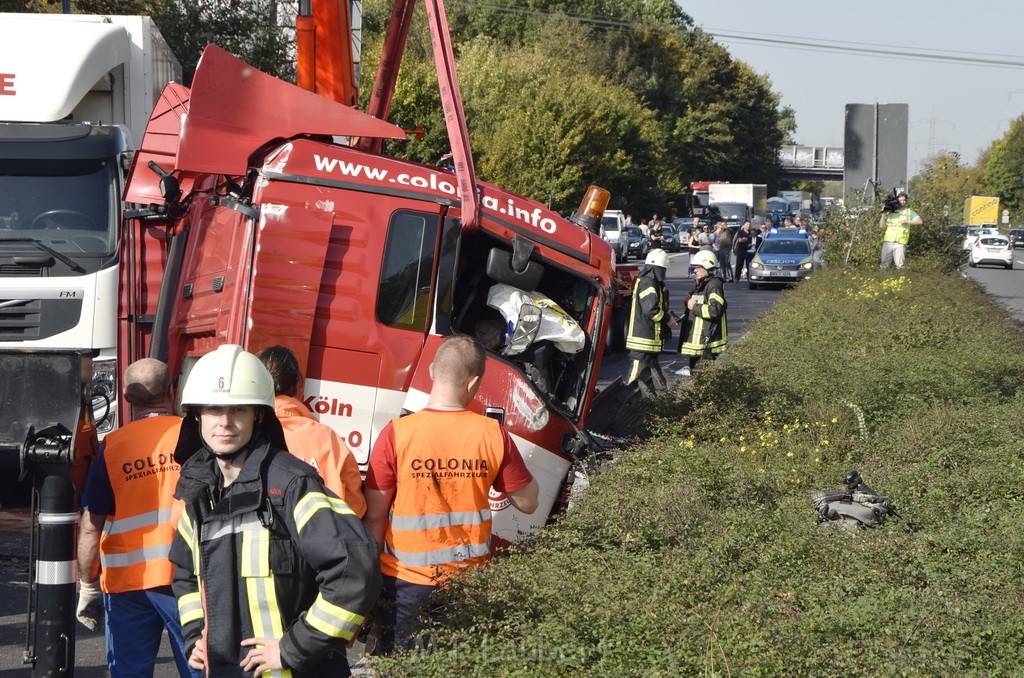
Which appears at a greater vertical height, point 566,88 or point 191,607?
point 566,88

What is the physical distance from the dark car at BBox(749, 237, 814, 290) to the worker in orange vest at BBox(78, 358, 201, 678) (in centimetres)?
2768

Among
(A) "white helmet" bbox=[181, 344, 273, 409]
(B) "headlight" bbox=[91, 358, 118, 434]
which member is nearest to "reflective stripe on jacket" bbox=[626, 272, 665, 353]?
(B) "headlight" bbox=[91, 358, 118, 434]

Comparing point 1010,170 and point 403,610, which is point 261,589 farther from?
point 1010,170

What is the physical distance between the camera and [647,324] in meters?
11.5

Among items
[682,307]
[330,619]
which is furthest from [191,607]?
[682,307]

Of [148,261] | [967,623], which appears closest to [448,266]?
[148,261]

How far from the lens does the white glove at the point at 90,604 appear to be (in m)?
4.59

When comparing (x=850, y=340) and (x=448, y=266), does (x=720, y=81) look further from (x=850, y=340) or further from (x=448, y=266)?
(x=448, y=266)

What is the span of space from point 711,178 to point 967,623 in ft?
256

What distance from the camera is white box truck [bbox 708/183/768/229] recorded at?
190 ft

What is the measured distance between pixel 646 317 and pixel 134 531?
770 centimetres

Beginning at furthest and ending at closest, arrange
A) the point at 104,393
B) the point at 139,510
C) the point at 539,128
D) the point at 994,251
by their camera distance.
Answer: the point at 994,251 < the point at 539,128 < the point at 104,393 < the point at 139,510

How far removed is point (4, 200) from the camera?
25.4 feet

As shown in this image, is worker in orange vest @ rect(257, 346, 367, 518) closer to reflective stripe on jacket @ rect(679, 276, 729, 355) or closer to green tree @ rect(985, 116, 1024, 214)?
reflective stripe on jacket @ rect(679, 276, 729, 355)
